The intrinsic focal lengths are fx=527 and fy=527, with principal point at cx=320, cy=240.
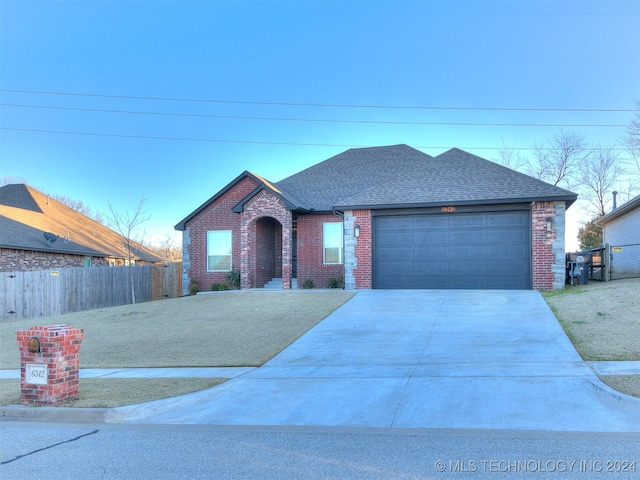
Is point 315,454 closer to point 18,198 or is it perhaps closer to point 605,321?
point 605,321

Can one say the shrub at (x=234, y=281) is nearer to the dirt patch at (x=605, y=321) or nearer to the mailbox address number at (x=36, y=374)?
the dirt patch at (x=605, y=321)

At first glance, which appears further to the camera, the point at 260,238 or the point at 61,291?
the point at 260,238

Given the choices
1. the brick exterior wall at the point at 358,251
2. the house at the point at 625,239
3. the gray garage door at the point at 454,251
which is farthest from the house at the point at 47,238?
the house at the point at 625,239

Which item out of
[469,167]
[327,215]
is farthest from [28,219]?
[469,167]

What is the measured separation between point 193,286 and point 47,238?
815 cm

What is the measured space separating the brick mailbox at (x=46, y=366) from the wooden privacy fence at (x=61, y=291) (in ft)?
46.3

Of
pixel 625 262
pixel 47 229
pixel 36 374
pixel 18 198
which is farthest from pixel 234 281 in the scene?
pixel 18 198

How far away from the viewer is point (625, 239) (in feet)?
78.5

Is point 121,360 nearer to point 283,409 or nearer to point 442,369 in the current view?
point 283,409

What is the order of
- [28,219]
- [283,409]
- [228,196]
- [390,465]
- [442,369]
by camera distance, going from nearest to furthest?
1. [390,465]
2. [283,409]
3. [442,369]
4. [228,196]
5. [28,219]

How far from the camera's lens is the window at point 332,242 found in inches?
840

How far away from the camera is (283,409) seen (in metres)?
7.28

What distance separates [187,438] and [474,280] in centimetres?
1363

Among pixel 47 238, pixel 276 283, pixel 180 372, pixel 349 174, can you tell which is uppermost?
pixel 349 174
